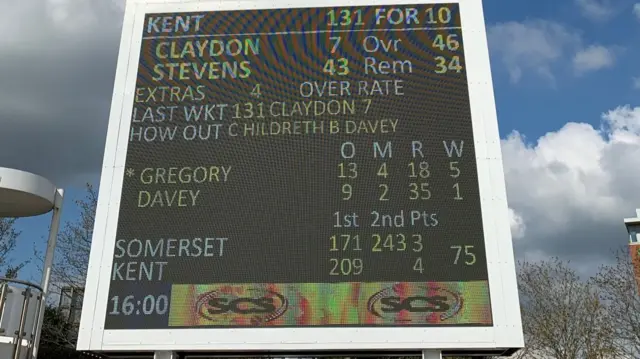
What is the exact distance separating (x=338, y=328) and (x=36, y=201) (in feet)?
16.8

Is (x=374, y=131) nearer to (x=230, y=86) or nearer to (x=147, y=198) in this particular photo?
(x=230, y=86)

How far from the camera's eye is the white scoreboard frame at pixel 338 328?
623cm

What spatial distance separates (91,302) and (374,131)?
3640 mm

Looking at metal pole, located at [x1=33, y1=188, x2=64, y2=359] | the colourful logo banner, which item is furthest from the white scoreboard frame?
metal pole, located at [x1=33, y1=188, x2=64, y2=359]

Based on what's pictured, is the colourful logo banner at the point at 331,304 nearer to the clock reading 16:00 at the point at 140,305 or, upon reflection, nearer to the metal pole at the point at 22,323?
the clock reading 16:00 at the point at 140,305

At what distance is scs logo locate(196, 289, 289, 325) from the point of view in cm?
638

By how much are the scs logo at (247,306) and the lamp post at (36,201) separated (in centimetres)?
305

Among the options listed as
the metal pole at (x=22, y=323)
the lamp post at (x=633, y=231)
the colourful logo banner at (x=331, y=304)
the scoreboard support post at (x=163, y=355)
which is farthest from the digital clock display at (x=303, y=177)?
the lamp post at (x=633, y=231)

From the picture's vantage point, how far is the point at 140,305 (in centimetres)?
645

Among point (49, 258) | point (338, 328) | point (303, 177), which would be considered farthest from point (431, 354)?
point (49, 258)

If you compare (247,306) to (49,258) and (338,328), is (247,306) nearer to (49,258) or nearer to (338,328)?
(338,328)

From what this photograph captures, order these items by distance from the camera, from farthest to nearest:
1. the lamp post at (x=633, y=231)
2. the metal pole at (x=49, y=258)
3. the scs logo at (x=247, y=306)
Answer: the lamp post at (x=633, y=231) < the metal pole at (x=49, y=258) < the scs logo at (x=247, y=306)

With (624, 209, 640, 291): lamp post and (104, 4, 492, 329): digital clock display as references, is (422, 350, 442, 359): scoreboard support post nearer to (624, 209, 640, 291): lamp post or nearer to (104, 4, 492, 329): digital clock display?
(104, 4, 492, 329): digital clock display

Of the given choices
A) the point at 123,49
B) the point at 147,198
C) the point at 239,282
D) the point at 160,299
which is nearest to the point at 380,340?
the point at 239,282
